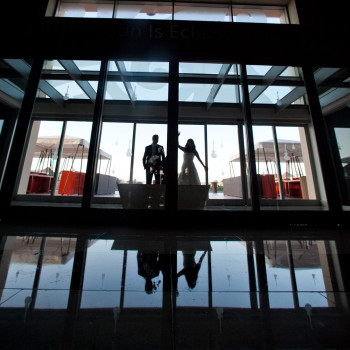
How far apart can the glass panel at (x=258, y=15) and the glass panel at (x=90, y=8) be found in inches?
117

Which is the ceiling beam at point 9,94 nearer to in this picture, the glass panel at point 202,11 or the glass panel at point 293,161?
the glass panel at point 202,11

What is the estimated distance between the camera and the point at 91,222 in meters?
2.13

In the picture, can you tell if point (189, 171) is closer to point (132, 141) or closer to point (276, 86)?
point (132, 141)

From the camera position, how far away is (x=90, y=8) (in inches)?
161

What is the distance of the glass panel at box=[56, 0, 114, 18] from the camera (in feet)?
13.0

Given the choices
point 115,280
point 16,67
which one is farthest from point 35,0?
point 115,280

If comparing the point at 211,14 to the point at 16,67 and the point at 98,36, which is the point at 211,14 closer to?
the point at 98,36

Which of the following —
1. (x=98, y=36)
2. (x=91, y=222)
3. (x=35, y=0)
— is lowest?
(x=91, y=222)

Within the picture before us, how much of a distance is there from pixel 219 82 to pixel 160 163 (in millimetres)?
2608

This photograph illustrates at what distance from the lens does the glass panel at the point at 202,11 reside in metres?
4.17

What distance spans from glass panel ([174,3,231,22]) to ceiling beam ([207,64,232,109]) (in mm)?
1508

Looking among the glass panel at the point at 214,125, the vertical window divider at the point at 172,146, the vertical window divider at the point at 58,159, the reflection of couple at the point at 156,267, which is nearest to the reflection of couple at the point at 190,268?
the reflection of couple at the point at 156,267

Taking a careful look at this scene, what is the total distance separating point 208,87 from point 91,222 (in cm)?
425

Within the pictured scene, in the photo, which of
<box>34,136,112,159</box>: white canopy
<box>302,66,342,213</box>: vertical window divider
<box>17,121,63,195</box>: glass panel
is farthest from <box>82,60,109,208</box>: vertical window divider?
<box>302,66,342,213</box>: vertical window divider
